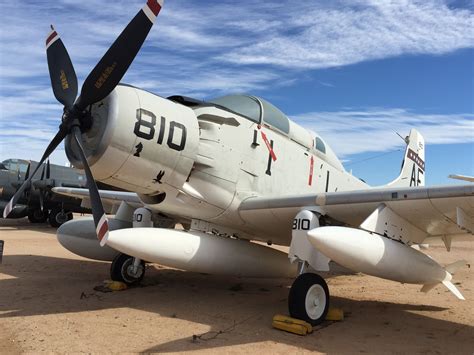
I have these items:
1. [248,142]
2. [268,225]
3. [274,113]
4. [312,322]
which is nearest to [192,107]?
[248,142]

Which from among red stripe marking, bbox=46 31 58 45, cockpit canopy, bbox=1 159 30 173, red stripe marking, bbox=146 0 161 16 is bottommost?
red stripe marking, bbox=46 31 58 45

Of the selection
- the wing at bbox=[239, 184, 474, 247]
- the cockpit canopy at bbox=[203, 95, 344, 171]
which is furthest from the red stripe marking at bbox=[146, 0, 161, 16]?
the wing at bbox=[239, 184, 474, 247]

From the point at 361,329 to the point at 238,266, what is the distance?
6.17 ft

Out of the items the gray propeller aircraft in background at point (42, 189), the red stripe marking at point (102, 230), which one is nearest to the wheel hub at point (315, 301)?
the red stripe marking at point (102, 230)

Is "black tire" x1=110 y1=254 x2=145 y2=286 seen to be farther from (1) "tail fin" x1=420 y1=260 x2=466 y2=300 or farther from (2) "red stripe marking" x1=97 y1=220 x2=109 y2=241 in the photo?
(1) "tail fin" x1=420 y1=260 x2=466 y2=300

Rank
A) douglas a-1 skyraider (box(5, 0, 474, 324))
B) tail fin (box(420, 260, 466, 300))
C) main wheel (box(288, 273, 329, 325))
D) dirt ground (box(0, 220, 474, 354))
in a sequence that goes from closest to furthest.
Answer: dirt ground (box(0, 220, 474, 354)) → douglas a-1 skyraider (box(5, 0, 474, 324)) → main wheel (box(288, 273, 329, 325)) → tail fin (box(420, 260, 466, 300))

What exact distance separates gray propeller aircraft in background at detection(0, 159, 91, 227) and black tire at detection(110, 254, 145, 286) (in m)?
13.2

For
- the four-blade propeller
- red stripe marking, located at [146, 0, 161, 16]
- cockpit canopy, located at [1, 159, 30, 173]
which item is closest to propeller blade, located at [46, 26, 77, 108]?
the four-blade propeller

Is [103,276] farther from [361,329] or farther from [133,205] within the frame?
[361,329]

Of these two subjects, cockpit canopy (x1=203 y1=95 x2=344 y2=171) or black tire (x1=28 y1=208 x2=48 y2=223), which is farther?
black tire (x1=28 y1=208 x2=48 y2=223)

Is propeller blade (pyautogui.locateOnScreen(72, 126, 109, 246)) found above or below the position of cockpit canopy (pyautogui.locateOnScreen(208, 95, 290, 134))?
below

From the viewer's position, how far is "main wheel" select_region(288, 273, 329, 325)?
5.16 meters

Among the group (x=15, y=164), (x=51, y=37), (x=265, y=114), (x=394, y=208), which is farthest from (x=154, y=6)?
(x=15, y=164)

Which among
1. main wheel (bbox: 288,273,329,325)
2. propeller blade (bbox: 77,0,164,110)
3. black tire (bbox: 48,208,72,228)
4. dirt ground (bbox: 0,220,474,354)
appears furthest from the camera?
black tire (bbox: 48,208,72,228)
